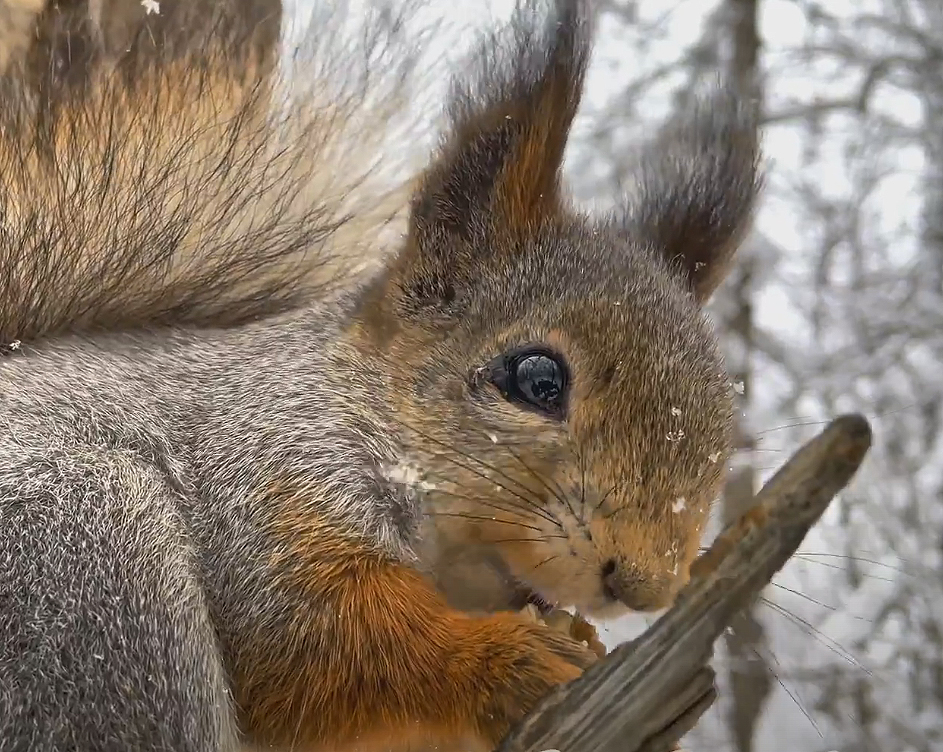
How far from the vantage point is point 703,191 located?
36.0 inches

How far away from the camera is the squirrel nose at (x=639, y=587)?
2.14ft

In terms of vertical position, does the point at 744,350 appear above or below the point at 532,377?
above

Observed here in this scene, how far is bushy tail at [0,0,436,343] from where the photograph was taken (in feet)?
3.04

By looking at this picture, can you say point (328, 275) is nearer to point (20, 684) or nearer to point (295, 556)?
point (295, 556)

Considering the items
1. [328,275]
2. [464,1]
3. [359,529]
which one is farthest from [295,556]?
[464,1]

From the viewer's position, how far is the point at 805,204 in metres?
1.70

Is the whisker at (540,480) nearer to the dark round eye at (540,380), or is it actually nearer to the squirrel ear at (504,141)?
the dark round eye at (540,380)

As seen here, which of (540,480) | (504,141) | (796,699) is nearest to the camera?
(540,480)

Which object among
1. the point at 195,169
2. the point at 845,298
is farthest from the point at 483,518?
the point at 845,298

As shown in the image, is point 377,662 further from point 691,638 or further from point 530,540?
point 691,638

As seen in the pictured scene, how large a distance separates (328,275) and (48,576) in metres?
0.51

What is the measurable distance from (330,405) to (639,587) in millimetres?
370

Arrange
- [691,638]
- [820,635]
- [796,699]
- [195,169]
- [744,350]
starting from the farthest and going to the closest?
[744,350] < [796,699] < [820,635] < [195,169] < [691,638]

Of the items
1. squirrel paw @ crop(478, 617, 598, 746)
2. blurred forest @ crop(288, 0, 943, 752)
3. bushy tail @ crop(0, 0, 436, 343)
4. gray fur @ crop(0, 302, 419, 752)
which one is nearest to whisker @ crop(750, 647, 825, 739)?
blurred forest @ crop(288, 0, 943, 752)
